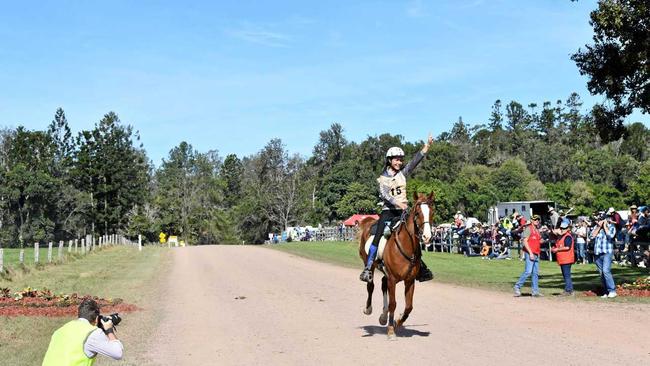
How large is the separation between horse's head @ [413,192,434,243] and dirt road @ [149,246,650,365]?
67.7 inches

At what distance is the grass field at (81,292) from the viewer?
11241 mm

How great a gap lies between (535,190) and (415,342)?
316 feet

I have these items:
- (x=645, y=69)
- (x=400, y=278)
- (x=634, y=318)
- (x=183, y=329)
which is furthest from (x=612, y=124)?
(x=183, y=329)

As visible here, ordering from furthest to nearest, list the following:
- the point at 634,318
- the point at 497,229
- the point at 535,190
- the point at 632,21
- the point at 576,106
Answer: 1. the point at 576,106
2. the point at 535,190
3. the point at 497,229
4. the point at 632,21
5. the point at 634,318

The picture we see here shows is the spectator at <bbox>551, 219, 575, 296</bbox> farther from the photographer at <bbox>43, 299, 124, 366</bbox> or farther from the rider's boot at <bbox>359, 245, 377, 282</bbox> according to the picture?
the photographer at <bbox>43, 299, 124, 366</bbox>

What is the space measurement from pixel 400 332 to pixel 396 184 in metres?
2.61

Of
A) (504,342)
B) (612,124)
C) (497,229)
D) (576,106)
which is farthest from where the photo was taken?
(576,106)

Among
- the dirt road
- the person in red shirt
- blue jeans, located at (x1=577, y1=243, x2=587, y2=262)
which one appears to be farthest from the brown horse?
blue jeans, located at (x1=577, y1=243, x2=587, y2=262)

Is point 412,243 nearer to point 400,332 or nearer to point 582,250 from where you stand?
point 400,332

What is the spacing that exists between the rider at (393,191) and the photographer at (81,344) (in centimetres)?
600

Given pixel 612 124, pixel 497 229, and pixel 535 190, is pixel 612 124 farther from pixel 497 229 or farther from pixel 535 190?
pixel 535 190

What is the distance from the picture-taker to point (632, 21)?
57.6 ft

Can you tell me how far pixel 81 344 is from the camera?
20.3 feet

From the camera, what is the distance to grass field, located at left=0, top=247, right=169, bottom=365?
443 inches
